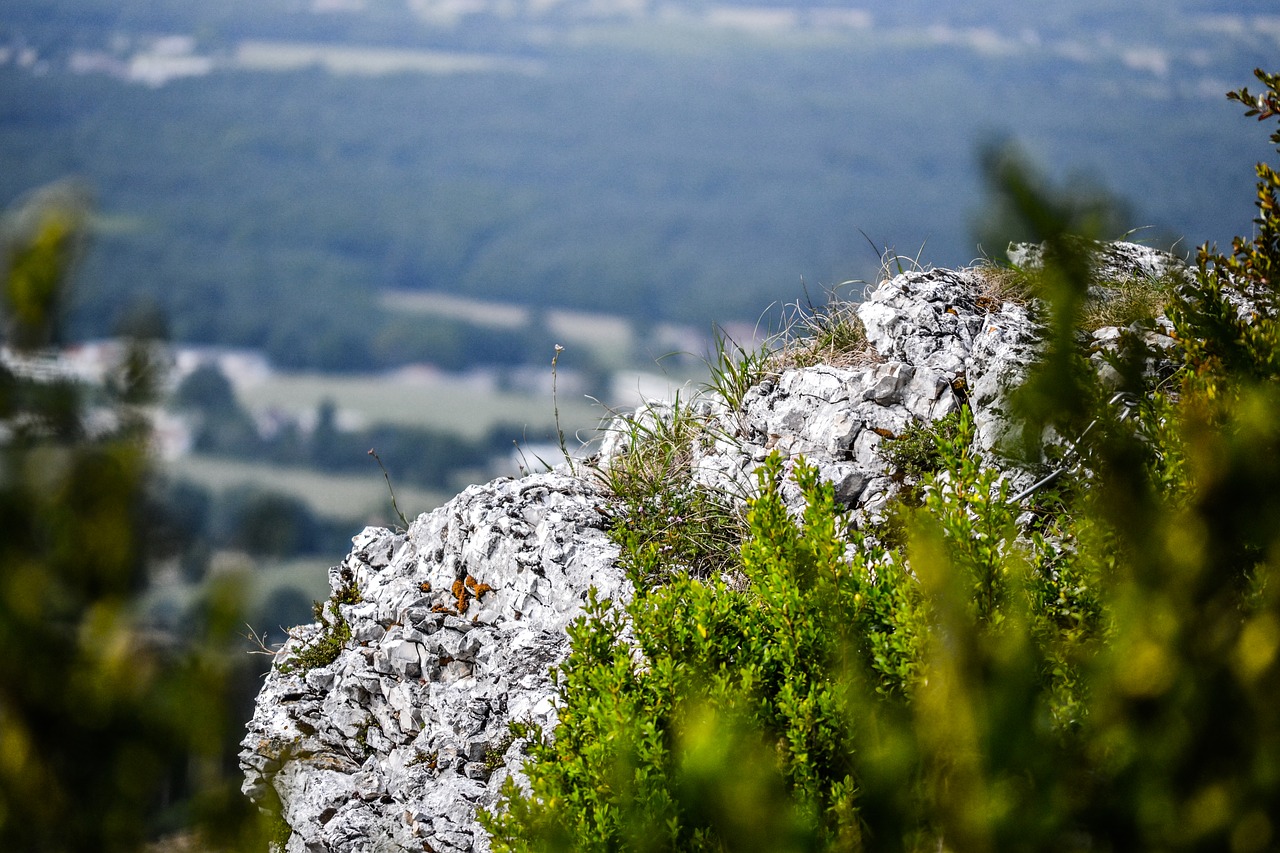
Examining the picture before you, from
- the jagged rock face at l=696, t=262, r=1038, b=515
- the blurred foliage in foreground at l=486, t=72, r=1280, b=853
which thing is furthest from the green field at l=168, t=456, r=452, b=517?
the blurred foliage in foreground at l=486, t=72, r=1280, b=853

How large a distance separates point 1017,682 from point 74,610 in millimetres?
2123

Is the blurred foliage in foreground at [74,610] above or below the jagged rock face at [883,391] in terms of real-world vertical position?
above

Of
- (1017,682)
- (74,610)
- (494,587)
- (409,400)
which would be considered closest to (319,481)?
(409,400)

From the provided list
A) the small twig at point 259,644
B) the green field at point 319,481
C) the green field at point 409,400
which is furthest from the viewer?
the green field at point 409,400

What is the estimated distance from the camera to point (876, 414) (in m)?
6.97

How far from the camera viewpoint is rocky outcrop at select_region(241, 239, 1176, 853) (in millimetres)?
5965

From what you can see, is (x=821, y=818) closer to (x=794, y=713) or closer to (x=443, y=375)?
(x=794, y=713)

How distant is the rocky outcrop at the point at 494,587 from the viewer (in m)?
5.96

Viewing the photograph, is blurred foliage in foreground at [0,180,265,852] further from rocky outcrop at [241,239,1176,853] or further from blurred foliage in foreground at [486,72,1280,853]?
rocky outcrop at [241,239,1176,853]

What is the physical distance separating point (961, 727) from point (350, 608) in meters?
6.20

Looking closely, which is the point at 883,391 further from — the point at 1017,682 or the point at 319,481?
the point at 319,481

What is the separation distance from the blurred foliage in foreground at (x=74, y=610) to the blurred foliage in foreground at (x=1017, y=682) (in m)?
1.28

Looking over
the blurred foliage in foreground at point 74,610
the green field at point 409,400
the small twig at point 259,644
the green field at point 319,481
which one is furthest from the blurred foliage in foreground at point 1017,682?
the green field at point 409,400

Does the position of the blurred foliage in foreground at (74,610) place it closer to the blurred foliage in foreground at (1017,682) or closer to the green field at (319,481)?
the blurred foliage in foreground at (1017,682)
